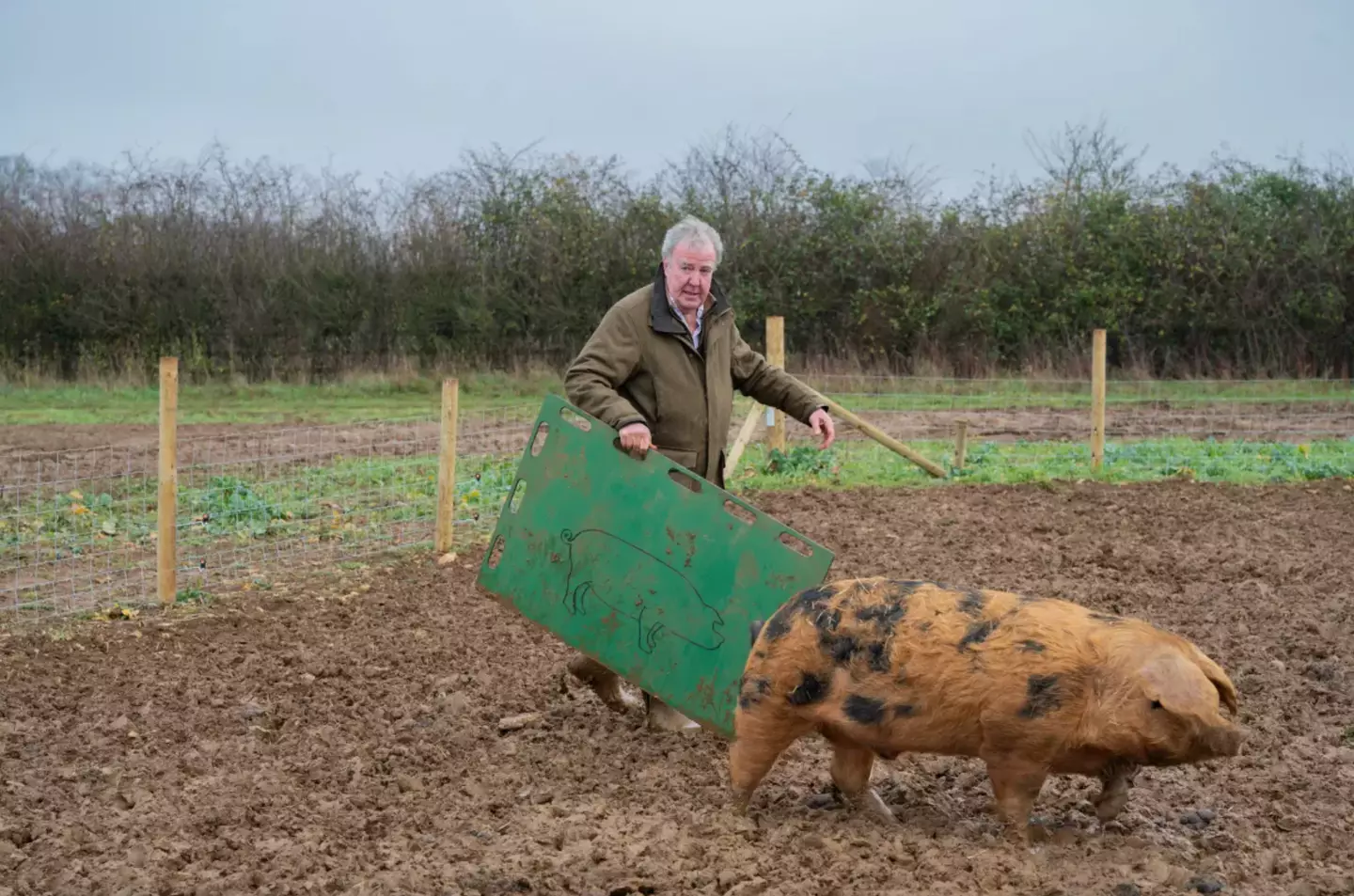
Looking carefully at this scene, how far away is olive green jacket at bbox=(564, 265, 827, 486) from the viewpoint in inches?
225

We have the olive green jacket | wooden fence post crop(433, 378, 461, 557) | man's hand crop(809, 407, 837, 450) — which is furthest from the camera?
wooden fence post crop(433, 378, 461, 557)

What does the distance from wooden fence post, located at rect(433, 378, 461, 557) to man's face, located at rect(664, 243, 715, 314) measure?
4257 millimetres

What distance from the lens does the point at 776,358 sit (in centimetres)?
1366

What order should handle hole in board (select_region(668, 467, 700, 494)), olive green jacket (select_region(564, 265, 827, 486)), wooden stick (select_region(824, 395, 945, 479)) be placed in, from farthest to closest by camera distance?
wooden stick (select_region(824, 395, 945, 479)) < olive green jacket (select_region(564, 265, 827, 486)) < handle hole in board (select_region(668, 467, 700, 494))

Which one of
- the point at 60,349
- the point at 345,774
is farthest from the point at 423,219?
the point at 345,774

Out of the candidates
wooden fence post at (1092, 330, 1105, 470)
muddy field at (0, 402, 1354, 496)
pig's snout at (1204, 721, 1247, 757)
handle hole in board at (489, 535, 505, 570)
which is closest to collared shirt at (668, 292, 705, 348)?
handle hole in board at (489, 535, 505, 570)

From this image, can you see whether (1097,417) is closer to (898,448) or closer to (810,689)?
(898,448)

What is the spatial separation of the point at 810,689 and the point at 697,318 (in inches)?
74.1

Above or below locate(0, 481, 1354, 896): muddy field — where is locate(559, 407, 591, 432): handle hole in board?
above

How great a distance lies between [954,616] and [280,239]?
21.0 metres

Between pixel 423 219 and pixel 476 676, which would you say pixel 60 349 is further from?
pixel 476 676

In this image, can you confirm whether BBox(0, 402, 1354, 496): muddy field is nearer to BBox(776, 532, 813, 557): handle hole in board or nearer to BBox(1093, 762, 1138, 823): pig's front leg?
BBox(776, 532, 813, 557): handle hole in board

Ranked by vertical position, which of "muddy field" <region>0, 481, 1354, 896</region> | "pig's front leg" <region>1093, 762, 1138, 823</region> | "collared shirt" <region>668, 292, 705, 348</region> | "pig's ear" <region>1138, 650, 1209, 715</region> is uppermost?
"collared shirt" <region>668, 292, 705, 348</region>

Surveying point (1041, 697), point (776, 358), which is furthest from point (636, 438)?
point (776, 358)
